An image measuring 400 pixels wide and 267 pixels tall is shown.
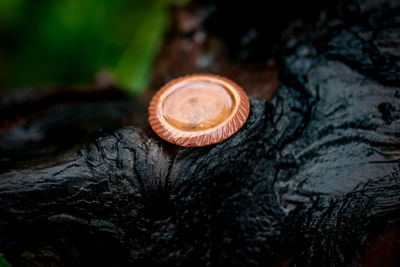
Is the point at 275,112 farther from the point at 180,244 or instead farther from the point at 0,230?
the point at 0,230

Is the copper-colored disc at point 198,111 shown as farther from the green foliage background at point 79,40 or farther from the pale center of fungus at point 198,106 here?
the green foliage background at point 79,40

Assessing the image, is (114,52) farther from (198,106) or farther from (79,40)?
(198,106)

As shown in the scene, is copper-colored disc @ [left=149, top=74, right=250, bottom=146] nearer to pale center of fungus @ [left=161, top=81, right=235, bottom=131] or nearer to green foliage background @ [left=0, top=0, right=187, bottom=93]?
pale center of fungus @ [left=161, top=81, right=235, bottom=131]

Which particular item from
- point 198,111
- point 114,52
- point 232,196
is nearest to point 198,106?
point 198,111

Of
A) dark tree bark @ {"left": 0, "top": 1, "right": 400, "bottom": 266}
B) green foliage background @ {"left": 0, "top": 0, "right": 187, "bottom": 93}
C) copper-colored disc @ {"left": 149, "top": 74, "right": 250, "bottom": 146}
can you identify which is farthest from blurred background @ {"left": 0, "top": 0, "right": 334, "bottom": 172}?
dark tree bark @ {"left": 0, "top": 1, "right": 400, "bottom": 266}

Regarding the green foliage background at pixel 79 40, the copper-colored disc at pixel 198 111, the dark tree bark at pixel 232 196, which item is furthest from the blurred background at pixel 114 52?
the dark tree bark at pixel 232 196

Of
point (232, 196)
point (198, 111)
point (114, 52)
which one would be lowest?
point (232, 196)
